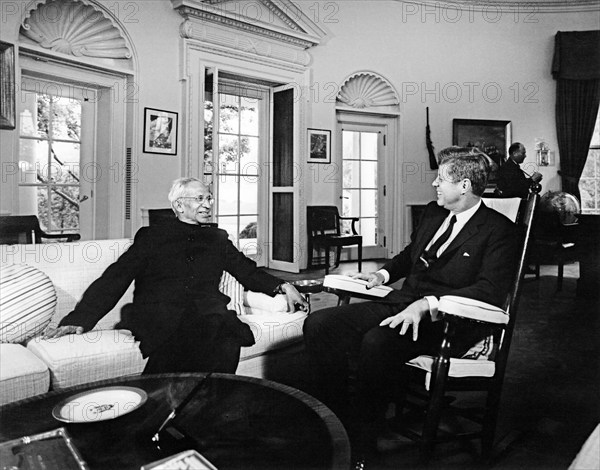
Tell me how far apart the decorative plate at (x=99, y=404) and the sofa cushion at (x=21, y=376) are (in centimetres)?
56

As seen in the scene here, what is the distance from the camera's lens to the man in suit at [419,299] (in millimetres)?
1896

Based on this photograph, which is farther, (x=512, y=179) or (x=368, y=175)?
(x=368, y=175)

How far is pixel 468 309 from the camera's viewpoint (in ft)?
5.65

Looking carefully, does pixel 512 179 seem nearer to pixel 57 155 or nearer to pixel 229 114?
pixel 229 114

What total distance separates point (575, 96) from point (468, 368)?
22.9 ft

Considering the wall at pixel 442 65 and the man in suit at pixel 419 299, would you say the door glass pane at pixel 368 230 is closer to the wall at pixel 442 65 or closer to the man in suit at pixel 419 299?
the wall at pixel 442 65

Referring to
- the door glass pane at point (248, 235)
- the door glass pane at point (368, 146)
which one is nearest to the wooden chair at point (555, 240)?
the door glass pane at point (368, 146)

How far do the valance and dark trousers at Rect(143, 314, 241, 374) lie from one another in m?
7.18

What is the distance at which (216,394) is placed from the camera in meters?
1.38

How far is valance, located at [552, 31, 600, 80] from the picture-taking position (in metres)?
7.44

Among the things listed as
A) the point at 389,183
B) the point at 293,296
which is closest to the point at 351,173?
the point at 389,183

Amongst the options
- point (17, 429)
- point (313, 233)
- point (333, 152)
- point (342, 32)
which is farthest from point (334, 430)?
point (342, 32)

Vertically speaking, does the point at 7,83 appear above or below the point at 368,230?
above

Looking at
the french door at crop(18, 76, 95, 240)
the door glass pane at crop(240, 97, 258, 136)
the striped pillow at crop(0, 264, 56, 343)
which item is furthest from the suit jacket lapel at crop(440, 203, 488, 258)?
the door glass pane at crop(240, 97, 258, 136)
